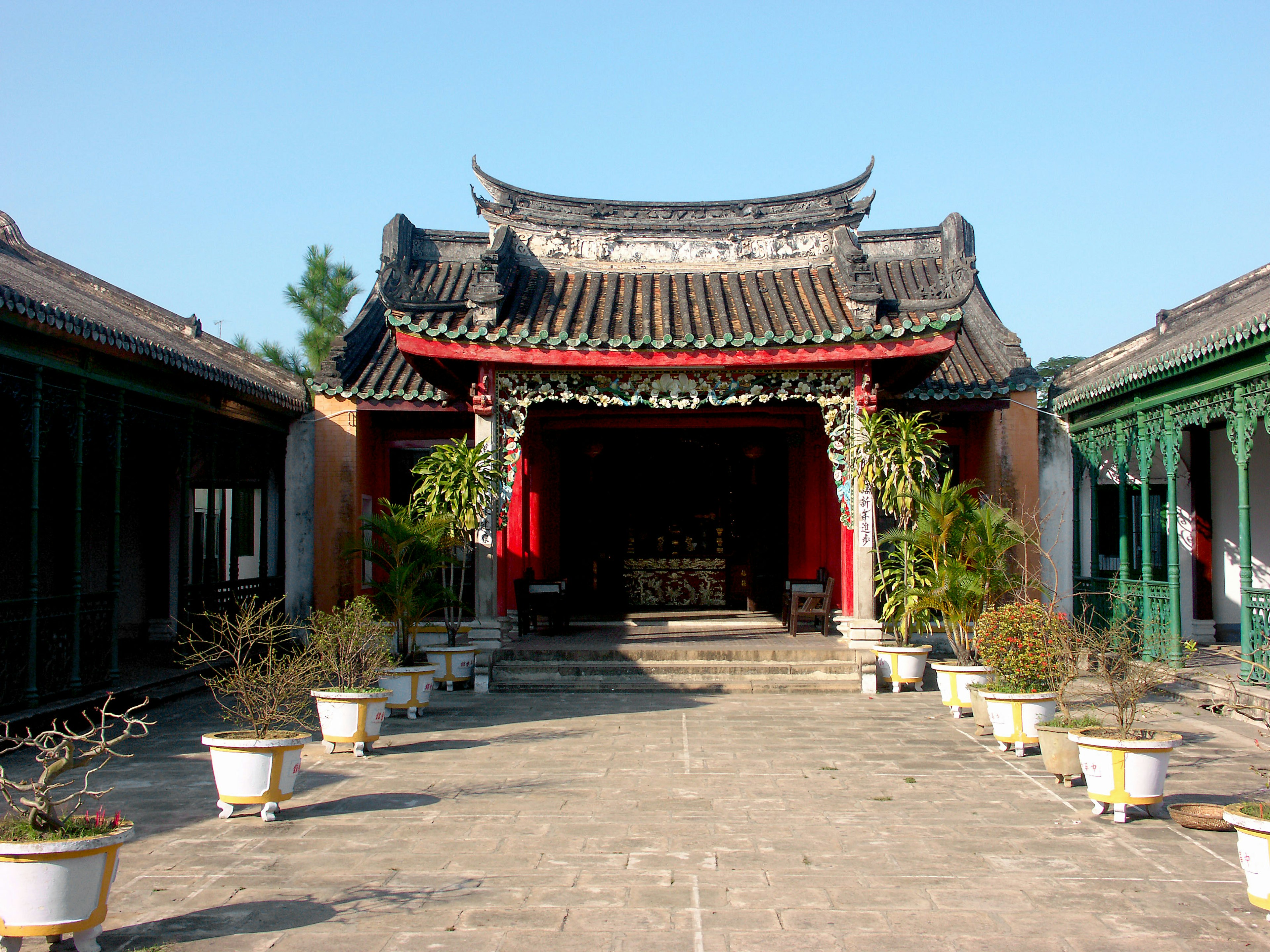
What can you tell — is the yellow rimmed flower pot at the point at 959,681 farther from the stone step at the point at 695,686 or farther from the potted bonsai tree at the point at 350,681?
the potted bonsai tree at the point at 350,681

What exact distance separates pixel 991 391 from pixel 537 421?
519 cm

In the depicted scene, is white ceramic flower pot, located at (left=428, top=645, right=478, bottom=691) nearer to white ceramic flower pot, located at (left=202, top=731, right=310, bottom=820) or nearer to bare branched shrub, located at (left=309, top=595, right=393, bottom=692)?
bare branched shrub, located at (left=309, top=595, right=393, bottom=692)

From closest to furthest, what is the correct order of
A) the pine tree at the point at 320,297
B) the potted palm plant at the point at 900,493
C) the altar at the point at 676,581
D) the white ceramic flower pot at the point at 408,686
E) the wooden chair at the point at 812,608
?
the white ceramic flower pot at the point at 408,686
the potted palm plant at the point at 900,493
the wooden chair at the point at 812,608
the altar at the point at 676,581
the pine tree at the point at 320,297

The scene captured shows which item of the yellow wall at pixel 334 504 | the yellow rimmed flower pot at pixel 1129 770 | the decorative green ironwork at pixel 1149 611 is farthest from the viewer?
the yellow wall at pixel 334 504

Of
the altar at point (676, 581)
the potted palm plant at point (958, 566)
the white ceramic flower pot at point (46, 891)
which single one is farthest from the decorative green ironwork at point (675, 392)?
the white ceramic flower pot at point (46, 891)

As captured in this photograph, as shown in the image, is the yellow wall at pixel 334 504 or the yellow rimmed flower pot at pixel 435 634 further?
the yellow wall at pixel 334 504

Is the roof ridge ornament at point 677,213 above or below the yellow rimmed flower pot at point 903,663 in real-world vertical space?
above

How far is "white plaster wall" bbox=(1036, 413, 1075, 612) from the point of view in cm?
1135

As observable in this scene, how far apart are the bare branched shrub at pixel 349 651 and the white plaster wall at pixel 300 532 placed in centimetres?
501

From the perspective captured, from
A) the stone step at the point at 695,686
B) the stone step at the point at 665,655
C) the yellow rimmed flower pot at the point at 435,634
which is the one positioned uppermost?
the yellow rimmed flower pot at the point at 435,634

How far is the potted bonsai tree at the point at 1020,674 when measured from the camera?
6320 mm

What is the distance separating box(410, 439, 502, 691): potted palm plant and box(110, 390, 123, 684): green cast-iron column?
96.2 inches

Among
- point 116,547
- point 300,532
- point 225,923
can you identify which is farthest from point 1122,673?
point 300,532

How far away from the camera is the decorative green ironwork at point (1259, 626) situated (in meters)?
7.67
